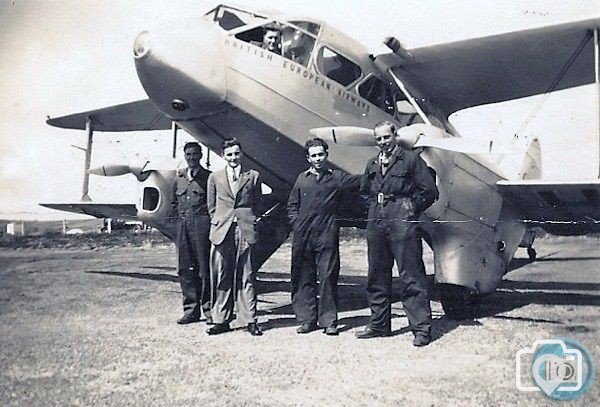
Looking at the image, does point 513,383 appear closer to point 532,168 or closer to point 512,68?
point 512,68

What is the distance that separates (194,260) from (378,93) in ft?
11.6

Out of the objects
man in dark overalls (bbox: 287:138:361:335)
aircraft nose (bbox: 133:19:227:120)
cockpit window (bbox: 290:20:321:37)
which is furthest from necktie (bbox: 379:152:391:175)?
cockpit window (bbox: 290:20:321:37)

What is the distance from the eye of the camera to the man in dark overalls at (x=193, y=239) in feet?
23.5

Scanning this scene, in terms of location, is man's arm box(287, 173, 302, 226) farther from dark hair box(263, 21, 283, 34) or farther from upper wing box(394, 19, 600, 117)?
upper wing box(394, 19, 600, 117)

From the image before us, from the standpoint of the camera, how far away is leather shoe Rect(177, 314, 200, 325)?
708 cm

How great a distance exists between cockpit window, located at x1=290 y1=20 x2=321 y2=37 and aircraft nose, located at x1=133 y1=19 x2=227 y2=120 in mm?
1167

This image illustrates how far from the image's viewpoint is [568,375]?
13.2ft

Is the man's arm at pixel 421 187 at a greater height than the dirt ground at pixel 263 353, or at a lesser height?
greater

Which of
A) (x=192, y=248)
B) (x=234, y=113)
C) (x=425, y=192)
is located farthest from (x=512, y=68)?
(x=192, y=248)

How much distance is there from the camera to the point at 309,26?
24.2 ft

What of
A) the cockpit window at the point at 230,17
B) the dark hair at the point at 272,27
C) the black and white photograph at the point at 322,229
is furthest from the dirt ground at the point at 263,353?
the cockpit window at the point at 230,17

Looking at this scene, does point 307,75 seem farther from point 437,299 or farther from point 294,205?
point 437,299

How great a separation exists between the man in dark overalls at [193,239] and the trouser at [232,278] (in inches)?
24.7

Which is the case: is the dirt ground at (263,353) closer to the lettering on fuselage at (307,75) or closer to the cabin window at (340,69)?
the lettering on fuselage at (307,75)
